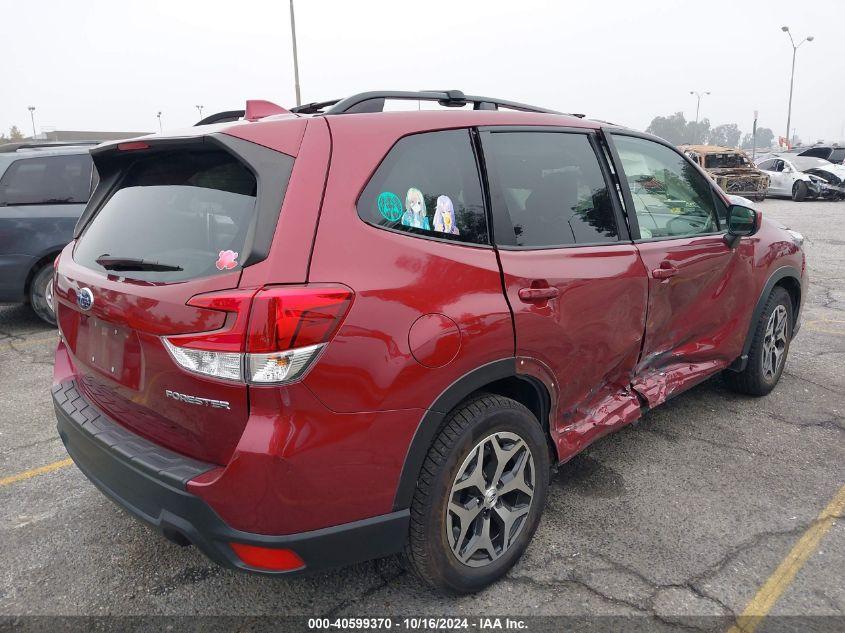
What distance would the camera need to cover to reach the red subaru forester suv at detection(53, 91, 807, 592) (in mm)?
1910

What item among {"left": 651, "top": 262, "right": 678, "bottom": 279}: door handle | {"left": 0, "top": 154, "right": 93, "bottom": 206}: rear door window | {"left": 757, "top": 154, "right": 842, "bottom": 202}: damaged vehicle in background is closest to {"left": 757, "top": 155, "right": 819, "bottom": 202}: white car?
{"left": 757, "top": 154, "right": 842, "bottom": 202}: damaged vehicle in background

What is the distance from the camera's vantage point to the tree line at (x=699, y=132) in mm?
120812

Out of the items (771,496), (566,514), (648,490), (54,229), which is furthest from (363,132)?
(54,229)

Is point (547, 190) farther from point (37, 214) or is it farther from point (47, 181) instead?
point (47, 181)

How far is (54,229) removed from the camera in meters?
6.45

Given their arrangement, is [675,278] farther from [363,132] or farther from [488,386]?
[363,132]

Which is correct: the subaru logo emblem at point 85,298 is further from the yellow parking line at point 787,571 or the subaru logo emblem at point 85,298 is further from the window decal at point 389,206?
the yellow parking line at point 787,571

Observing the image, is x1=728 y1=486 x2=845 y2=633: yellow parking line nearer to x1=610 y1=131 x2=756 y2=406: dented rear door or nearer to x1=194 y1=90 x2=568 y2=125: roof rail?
x1=610 y1=131 x2=756 y2=406: dented rear door

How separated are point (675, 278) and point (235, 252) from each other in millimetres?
2263

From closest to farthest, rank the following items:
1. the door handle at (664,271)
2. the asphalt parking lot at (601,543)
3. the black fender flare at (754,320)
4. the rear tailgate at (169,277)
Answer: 1. the rear tailgate at (169,277)
2. the asphalt parking lot at (601,543)
3. the door handle at (664,271)
4. the black fender flare at (754,320)

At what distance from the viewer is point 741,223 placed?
12.2 feet

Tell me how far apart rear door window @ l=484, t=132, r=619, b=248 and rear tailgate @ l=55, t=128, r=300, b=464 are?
2.83 ft

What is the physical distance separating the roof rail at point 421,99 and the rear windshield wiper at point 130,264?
0.76 m

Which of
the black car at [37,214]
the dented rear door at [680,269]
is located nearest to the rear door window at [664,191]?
the dented rear door at [680,269]
